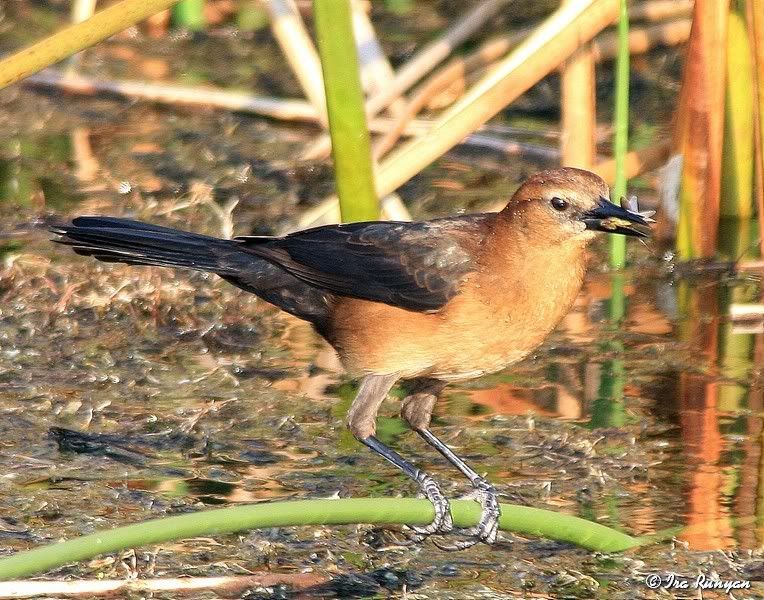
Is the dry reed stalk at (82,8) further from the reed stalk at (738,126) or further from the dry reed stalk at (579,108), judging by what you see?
the reed stalk at (738,126)

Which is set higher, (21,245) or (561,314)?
(21,245)

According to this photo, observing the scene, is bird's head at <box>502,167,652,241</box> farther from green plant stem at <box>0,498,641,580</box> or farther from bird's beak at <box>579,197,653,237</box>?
green plant stem at <box>0,498,641,580</box>

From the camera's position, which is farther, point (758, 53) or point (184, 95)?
point (184, 95)

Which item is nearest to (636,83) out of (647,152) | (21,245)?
(647,152)

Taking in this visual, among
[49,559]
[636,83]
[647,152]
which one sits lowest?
[49,559]

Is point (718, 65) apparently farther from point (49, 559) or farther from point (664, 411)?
point (49, 559)

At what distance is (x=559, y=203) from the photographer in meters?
4.27

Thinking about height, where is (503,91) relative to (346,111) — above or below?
above

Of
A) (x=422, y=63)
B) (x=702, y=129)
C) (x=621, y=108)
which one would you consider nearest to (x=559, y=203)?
(x=621, y=108)

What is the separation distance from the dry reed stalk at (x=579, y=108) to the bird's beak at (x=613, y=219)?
2.31 meters

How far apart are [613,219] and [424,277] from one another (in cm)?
65

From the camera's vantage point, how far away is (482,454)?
16.2 ft

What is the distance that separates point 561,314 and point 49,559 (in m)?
2.01

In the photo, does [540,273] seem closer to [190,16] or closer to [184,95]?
[184,95]
